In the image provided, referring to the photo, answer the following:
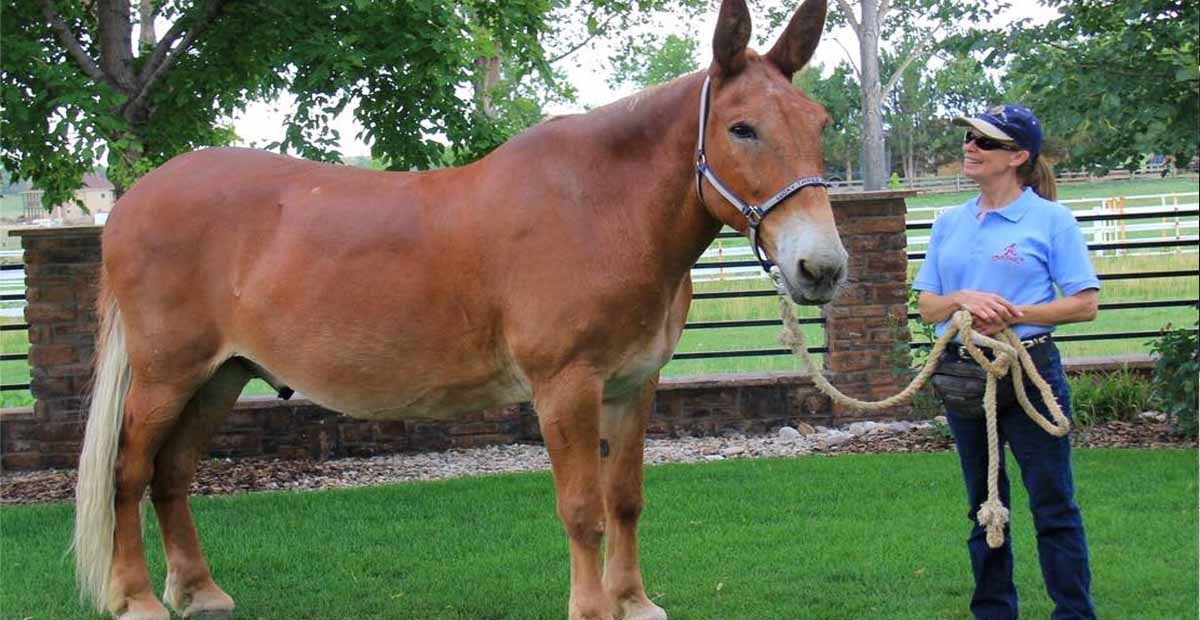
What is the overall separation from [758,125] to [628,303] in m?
0.76

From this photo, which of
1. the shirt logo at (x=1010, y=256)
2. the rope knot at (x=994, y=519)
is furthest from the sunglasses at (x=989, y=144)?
the rope knot at (x=994, y=519)

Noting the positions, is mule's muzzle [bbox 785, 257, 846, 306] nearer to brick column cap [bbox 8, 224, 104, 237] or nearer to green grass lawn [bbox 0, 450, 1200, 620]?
green grass lawn [bbox 0, 450, 1200, 620]

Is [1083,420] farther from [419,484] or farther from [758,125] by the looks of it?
[758,125]

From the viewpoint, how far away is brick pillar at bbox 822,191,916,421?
9.03m

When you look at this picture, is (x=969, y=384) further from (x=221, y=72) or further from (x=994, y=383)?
(x=221, y=72)

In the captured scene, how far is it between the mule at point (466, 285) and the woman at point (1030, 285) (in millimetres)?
631

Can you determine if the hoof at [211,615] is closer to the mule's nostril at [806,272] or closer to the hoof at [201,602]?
the hoof at [201,602]

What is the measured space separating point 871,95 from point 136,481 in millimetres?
25433

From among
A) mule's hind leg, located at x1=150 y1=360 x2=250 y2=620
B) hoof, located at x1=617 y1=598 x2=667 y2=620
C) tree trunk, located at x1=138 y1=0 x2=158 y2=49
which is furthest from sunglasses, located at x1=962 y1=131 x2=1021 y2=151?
tree trunk, located at x1=138 y1=0 x2=158 y2=49

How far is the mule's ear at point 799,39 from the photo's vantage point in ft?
12.8

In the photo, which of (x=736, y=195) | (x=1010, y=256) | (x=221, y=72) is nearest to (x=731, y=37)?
(x=736, y=195)

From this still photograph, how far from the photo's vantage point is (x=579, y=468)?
415cm

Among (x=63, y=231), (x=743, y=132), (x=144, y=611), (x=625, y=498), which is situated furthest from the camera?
(x=63, y=231)

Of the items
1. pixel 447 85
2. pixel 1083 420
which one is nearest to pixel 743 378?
pixel 1083 420
